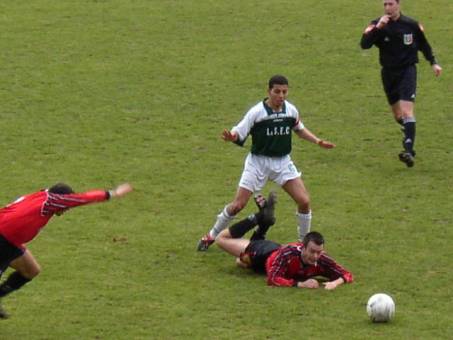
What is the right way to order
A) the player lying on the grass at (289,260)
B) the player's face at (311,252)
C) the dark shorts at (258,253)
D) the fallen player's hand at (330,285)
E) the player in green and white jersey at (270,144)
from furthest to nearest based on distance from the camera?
the player in green and white jersey at (270,144) < the dark shorts at (258,253) < the fallen player's hand at (330,285) < the player lying on the grass at (289,260) < the player's face at (311,252)

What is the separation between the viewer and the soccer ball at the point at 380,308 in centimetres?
1462

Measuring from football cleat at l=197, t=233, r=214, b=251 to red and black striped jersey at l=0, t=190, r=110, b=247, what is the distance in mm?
3252

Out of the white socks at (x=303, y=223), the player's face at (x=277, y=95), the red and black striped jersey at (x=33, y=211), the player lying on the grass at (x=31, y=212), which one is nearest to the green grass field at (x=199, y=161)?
the white socks at (x=303, y=223)

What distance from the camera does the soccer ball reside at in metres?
14.6

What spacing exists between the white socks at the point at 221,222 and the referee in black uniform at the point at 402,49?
4.63 meters

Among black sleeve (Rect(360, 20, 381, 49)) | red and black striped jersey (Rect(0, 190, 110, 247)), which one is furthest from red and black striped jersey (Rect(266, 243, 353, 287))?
black sleeve (Rect(360, 20, 381, 49))

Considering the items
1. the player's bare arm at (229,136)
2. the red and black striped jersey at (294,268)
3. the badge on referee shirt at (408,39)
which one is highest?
the badge on referee shirt at (408,39)

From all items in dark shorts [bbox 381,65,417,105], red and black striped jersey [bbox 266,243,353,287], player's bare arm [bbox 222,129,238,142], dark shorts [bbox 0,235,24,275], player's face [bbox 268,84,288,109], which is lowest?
red and black striped jersey [bbox 266,243,353,287]

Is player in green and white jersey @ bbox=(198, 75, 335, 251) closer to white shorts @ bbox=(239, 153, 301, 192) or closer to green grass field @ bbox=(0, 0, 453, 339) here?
white shorts @ bbox=(239, 153, 301, 192)

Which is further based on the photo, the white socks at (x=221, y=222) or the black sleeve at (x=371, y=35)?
the black sleeve at (x=371, y=35)

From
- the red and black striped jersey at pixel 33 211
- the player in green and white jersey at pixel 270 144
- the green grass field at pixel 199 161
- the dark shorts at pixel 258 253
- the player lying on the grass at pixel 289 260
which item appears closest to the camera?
the red and black striped jersey at pixel 33 211

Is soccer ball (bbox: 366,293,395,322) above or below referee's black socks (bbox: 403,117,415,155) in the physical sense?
below

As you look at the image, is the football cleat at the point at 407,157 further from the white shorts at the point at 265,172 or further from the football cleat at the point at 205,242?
the football cleat at the point at 205,242

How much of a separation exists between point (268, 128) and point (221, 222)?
4.81 feet
